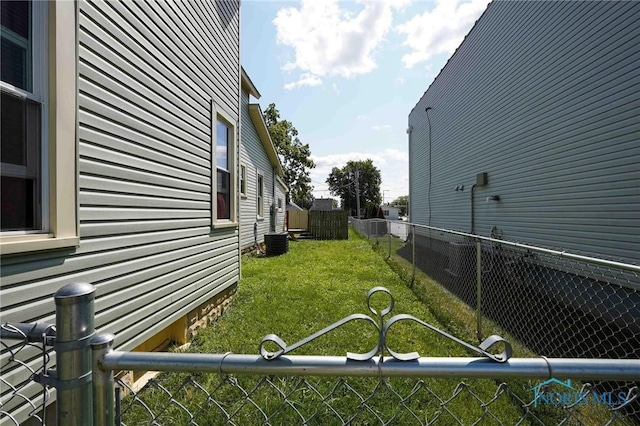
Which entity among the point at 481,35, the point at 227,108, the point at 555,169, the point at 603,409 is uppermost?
the point at 481,35

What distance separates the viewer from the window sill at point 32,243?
1.49m

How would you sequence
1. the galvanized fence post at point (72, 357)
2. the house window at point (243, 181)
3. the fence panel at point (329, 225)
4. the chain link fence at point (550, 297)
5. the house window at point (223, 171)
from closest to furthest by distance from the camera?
1. the galvanized fence post at point (72, 357)
2. the chain link fence at point (550, 297)
3. the house window at point (223, 171)
4. the house window at point (243, 181)
5. the fence panel at point (329, 225)

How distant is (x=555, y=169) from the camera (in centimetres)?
601

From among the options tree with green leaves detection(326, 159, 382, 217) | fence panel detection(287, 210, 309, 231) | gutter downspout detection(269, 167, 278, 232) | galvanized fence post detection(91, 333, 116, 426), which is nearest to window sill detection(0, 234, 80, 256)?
galvanized fence post detection(91, 333, 116, 426)

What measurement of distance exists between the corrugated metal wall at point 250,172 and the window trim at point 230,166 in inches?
130

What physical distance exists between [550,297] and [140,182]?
6.30m

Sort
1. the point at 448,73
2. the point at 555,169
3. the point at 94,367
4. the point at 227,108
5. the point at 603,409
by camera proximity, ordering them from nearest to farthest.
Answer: the point at 94,367
the point at 603,409
the point at 227,108
the point at 555,169
the point at 448,73

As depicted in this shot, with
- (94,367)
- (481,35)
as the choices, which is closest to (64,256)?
(94,367)

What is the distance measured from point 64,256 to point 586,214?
7.02 metres

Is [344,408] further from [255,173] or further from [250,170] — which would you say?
[255,173]

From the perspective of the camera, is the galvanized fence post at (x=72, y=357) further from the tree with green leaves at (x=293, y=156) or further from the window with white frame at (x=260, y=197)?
the tree with green leaves at (x=293, y=156)

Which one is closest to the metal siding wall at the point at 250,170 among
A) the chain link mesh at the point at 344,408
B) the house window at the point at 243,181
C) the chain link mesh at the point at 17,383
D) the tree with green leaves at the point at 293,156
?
the house window at the point at 243,181

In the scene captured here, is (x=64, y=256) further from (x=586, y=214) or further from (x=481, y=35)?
(x=481, y=35)

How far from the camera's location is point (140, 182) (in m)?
2.62
